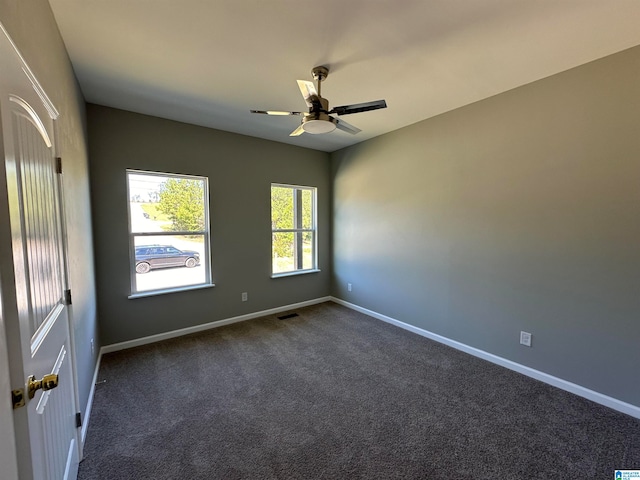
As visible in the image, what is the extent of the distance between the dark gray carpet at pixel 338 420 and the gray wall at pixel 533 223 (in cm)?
47

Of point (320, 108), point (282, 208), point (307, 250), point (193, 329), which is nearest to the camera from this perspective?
point (320, 108)

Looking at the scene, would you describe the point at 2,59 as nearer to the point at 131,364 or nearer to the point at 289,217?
the point at 131,364

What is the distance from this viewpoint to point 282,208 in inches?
178

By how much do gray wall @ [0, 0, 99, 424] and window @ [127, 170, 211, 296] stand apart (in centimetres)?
59

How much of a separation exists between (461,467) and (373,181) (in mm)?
3357

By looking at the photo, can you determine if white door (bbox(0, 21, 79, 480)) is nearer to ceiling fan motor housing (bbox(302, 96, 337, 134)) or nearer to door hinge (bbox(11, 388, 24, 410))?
door hinge (bbox(11, 388, 24, 410))

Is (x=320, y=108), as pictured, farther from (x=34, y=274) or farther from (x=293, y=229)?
(x=293, y=229)

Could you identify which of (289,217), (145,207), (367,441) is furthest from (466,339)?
(145,207)

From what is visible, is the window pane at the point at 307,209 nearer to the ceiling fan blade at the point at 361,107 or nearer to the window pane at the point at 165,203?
the window pane at the point at 165,203

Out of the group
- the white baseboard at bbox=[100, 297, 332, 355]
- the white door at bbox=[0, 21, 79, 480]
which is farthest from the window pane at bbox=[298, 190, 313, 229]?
the white door at bbox=[0, 21, 79, 480]

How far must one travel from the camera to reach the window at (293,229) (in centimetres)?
445

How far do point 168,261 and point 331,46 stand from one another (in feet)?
10.0

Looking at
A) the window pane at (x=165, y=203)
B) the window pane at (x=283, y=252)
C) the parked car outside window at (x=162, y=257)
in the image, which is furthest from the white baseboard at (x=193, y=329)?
the window pane at (x=165, y=203)

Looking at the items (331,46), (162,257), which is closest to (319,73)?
(331,46)
